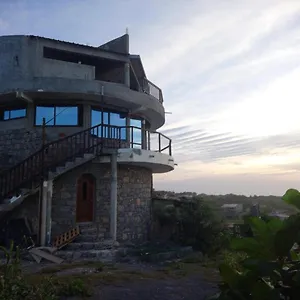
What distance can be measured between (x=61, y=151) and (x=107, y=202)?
2.77 metres

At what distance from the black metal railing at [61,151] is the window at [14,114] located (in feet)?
7.05

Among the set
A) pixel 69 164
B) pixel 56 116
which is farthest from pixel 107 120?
pixel 69 164

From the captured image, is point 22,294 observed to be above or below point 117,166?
below

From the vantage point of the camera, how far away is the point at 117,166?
46.6 feet

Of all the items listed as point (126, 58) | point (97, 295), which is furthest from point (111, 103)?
point (97, 295)

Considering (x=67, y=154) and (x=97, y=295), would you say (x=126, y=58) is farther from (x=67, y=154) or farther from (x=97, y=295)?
(x=97, y=295)

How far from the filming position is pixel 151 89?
676 inches

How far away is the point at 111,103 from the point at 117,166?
278 centimetres

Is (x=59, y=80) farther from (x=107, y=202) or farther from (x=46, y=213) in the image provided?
(x=107, y=202)

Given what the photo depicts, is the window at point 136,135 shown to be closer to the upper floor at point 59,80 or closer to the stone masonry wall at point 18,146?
the upper floor at point 59,80

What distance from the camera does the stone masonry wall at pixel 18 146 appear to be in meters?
14.0

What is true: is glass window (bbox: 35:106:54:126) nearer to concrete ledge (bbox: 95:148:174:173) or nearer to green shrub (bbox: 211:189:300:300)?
concrete ledge (bbox: 95:148:174:173)

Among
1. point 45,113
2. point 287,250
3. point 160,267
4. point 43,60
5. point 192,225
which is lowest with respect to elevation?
point 160,267

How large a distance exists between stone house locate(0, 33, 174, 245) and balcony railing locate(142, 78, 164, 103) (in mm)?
1483
